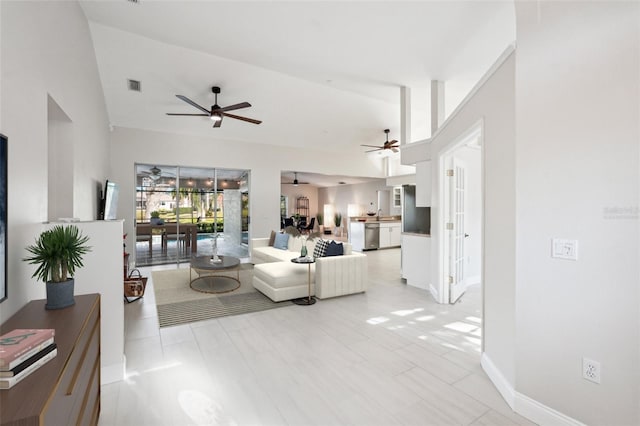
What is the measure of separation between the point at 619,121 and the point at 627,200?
43cm

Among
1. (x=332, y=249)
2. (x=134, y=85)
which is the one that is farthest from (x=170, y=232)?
(x=332, y=249)

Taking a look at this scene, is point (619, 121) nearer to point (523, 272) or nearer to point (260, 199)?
point (523, 272)

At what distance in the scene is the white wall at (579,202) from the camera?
1.61m

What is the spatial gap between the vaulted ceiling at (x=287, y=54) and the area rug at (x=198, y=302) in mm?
3566

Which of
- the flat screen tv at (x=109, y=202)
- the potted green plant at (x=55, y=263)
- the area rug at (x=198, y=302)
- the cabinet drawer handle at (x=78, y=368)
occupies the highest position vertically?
the flat screen tv at (x=109, y=202)

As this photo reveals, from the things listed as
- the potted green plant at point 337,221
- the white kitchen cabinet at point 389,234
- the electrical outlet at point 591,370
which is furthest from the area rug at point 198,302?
the potted green plant at point 337,221

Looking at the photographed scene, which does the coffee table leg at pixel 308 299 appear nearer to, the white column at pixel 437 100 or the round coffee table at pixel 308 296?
the round coffee table at pixel 308 296

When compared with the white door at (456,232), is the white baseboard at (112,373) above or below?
below

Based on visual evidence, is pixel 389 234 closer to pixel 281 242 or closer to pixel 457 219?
pixel 281 242

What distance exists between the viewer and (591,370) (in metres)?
1.73

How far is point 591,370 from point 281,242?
529cm

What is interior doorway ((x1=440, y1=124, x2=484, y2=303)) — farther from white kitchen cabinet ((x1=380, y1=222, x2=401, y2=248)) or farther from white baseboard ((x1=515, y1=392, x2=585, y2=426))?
white kitchen cabinet ((x1=380, y1=222, x2=401, y2=248))

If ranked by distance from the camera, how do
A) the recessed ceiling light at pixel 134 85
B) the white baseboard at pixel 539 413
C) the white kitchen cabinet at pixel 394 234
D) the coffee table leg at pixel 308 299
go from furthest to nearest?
the white kitchen cabinet at pixel 394 234, the recessed ceiling light at pixel 134 85, the coffee table leg at pixel 308 299, the white baseboard at pixel 539 413

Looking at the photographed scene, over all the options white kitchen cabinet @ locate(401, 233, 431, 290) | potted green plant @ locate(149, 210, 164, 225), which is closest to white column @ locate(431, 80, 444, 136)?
white kitchen cabinet @ locate(401, 233, 431, 290)
